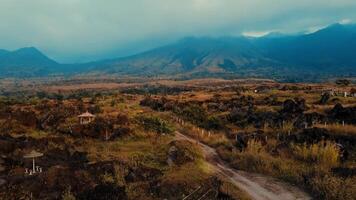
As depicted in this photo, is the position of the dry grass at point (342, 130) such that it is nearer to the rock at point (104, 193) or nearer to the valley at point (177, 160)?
the valley at point (177, 160)

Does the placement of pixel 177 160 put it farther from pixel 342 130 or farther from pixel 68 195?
pixel 342 130

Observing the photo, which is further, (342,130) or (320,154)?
(342,130)

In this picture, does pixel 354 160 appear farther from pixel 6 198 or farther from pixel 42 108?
pixel 42 108

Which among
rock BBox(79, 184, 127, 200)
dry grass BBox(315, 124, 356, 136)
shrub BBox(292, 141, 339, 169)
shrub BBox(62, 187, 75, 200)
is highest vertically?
dry grass BBox(315, 124, 356, 136)

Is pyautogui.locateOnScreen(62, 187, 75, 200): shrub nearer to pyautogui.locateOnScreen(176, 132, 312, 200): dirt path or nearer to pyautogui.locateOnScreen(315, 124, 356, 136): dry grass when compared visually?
pyautogui.locateOnScreen(176, 132, 312, 200): dirt path

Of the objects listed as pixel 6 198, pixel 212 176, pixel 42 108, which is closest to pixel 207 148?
pixel 212 176

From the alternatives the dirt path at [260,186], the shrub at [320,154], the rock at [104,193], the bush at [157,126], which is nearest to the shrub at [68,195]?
the rock at [104,193]

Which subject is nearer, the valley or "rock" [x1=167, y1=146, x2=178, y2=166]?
the valley

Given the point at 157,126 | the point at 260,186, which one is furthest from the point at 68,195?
the point at 157,126

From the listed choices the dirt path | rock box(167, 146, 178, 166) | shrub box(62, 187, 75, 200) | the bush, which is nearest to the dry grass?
the dirt path
